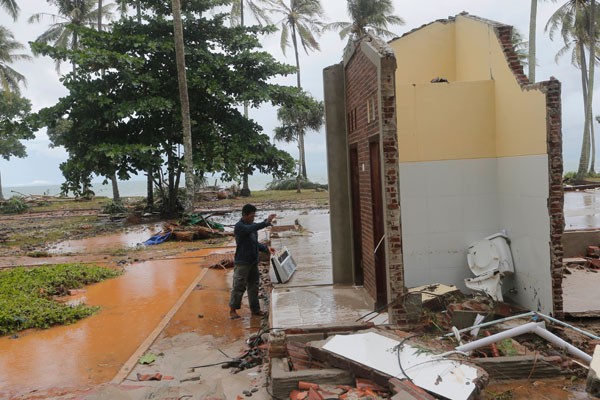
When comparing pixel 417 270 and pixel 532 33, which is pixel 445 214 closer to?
pixel 417 270

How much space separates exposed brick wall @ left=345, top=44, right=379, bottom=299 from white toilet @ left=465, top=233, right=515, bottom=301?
146 cm

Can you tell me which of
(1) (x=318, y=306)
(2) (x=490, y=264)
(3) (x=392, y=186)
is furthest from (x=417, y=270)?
(3) (x=392, y=186)

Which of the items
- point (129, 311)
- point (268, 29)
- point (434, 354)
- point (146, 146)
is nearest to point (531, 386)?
point (434, 354)

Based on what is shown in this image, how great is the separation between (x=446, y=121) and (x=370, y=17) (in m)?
29.9

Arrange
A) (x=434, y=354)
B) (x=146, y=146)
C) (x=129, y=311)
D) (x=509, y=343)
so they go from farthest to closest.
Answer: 1. (x=146, y=146)
2. (x=129, y=311)
3. (x=509, y=343)
4. (x=434, y=354)

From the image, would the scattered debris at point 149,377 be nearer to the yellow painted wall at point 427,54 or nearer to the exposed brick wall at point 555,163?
the exposed brick wall at point 555,163

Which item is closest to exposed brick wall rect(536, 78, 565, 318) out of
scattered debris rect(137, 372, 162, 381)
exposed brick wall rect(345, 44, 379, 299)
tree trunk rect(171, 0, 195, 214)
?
exposed brick wall rect(345, 44, 379, 299)

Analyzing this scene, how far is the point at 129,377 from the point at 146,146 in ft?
48.3

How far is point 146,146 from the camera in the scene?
1945cm

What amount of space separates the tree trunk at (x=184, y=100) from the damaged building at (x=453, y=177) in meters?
11.1

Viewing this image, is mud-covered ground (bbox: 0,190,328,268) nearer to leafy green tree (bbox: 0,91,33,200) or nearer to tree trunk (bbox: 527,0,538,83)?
leafy green tree (bbox: 0,91,33,200)

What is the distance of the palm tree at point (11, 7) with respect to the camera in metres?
29.0

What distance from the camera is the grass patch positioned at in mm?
7945

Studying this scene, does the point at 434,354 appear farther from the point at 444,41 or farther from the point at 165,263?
the point at 165,263
